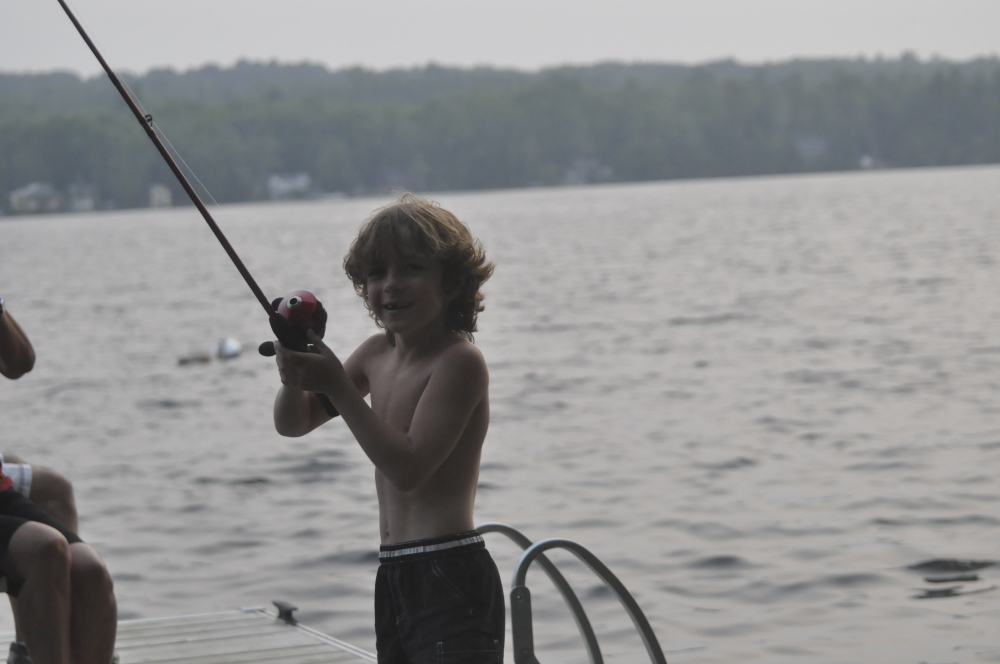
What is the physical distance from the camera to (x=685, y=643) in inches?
221

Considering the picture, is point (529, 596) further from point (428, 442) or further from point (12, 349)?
point (12, 349)

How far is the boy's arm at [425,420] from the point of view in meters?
2.33

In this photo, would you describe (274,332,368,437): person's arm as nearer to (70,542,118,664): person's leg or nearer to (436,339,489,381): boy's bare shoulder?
(436,339,489,381): boy's bare shoulder

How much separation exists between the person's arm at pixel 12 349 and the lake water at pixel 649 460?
255cm

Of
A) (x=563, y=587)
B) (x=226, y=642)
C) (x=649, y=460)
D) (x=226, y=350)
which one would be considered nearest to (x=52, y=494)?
(x=226, y=642)

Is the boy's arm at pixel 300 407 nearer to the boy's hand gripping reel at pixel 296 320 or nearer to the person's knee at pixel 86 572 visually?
the boy's hand gripping reel at pixel 296 320

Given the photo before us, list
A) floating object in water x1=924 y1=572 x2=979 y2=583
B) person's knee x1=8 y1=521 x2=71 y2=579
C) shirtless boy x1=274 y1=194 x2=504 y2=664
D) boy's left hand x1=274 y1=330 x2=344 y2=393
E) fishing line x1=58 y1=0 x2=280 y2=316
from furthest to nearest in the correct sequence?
floating object in water x1=924 y1=572 x2=979 y2=583, person's knee x1=8 y1=521 x2=71 y2=579, fishing line x1=58 y1=0 x2=280 y2=316, shirtless boy x1=274 y1=194 x2=504 y2=664, boy's left hand x1=274 y1=330 x2=344 y2=393

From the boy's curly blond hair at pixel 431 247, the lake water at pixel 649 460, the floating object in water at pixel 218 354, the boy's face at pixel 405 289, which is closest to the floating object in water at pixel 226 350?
the floating object in water at pixel 218 354

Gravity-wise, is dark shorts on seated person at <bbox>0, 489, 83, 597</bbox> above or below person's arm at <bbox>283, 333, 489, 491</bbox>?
below

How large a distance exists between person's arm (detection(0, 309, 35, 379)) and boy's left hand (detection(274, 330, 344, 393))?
1497mm

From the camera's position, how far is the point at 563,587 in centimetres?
318

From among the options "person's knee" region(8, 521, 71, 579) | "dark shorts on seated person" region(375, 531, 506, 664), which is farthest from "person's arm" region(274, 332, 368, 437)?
"person's knee" region(8, 521, 71, 579)

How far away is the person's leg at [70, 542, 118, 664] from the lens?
10.6 feet

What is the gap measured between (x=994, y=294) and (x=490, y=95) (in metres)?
95.0
